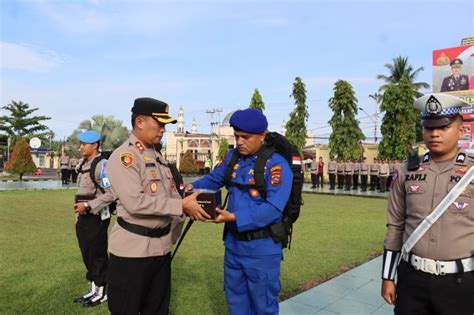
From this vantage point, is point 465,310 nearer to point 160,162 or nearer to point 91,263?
point 160,162

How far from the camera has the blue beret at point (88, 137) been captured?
4680 millimetres

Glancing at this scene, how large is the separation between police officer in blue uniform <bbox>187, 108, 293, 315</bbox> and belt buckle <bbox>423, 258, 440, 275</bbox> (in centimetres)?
93

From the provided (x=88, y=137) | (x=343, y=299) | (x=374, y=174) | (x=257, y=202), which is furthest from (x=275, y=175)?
(x=374, y=174)

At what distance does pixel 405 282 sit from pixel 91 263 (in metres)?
3.48

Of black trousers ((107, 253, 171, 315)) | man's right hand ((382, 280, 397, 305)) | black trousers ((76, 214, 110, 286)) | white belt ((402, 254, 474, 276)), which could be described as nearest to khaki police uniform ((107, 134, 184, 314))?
black trousers ((107, 253, 171, 315))

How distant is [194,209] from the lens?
2660 mm

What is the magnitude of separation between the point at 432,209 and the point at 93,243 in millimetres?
3583

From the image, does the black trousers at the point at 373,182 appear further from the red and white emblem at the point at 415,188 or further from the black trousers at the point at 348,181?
the red and white emblem at the point at 415,188

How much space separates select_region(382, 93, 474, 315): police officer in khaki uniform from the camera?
2.22 m

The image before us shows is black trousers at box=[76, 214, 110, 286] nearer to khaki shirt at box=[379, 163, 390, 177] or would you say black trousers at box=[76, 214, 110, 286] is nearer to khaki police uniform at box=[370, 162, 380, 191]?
khaki shirt at box=[379, 163, 390, 177]

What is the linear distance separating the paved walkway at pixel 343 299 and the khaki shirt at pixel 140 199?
2004mm

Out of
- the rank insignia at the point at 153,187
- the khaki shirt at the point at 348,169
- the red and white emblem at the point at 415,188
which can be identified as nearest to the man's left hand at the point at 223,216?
the rank insignia at the point at 153,187

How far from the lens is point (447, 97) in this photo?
2375 millimetres

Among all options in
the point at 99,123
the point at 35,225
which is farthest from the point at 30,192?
the point at 99,123
